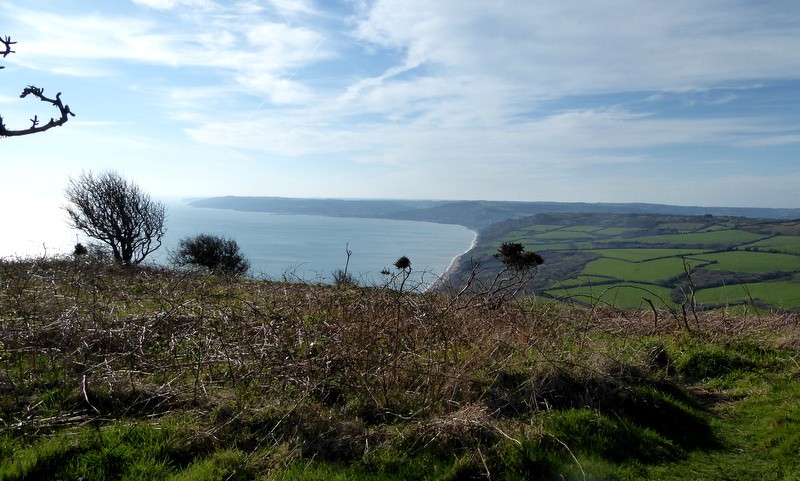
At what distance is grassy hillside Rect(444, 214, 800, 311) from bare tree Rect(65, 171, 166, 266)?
2230cm

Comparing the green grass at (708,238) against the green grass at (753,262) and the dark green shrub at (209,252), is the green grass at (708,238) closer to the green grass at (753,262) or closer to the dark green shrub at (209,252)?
the green grass at (753,262)

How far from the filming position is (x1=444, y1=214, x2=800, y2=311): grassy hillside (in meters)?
19.6

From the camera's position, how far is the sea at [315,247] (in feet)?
45.9

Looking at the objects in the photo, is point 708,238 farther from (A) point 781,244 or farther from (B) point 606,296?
(B) point 606,296

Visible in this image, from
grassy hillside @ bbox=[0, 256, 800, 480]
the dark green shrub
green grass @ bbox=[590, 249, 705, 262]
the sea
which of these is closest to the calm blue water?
the sea

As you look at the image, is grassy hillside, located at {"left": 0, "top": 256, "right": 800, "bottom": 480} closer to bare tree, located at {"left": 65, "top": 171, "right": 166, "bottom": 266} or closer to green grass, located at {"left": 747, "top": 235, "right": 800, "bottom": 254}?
bare tree, located at {"left": 65, "top": 171, "right": 166, "bottom": 266}

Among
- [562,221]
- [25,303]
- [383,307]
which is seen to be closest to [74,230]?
[25,303]

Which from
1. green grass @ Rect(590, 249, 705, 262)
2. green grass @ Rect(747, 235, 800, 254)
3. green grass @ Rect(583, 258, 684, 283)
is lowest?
green grass @ Rect(583, 258, 684, 283)

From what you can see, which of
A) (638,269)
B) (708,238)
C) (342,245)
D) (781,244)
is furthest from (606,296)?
(342,245)

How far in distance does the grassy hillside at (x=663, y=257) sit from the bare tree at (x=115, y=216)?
2230 cm

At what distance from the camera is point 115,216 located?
32469mm

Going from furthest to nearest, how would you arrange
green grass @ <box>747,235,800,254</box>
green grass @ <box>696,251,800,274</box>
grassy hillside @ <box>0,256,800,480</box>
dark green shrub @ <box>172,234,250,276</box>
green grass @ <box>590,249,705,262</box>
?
green grass @ <box>590,249,705,262</box> < green grass @ <box>747,235,800,254</box> < dark green shrub @ <box>172,234,250,276</box> < green grass @ <box>696,251,800,274</box> < grassy hillside @ <box>0,256,800,480</box>

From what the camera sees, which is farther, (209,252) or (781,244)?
(781,244)

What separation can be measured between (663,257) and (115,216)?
42.1 metres
